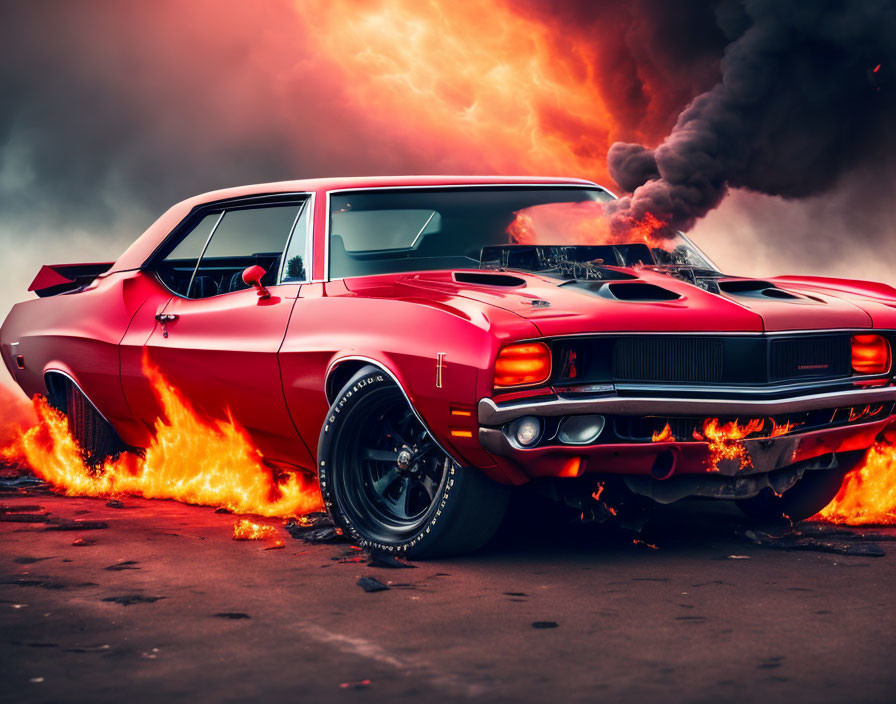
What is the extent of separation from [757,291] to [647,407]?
38.4 inches

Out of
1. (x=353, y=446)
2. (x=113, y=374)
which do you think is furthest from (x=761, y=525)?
(x=113, y=374)

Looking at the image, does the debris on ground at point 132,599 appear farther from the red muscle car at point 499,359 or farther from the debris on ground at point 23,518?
the debris on ground at point 23,518

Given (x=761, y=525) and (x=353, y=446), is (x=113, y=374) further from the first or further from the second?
(x=761, y=525)

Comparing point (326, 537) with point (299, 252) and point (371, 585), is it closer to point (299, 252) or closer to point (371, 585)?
point (371, 585)

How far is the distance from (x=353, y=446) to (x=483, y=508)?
630 millimetres

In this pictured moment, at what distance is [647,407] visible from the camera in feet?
13.5

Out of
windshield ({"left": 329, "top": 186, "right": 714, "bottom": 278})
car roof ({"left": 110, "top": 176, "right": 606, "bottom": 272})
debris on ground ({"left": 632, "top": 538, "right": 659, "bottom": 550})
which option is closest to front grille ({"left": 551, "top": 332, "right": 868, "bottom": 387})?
debris on ground ({"left": 632, "top": 538, "right": 659, "bottom": 550})

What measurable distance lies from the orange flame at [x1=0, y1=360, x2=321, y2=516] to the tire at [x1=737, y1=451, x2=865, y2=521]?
2.02 m

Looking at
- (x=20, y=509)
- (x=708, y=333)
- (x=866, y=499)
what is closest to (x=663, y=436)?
(x=708, y=333)

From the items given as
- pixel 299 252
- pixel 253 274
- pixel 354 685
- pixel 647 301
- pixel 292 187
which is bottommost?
pixel 354 685

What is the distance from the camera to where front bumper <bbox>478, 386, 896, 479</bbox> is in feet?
13.3

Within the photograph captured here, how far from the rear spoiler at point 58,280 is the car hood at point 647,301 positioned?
2.83 m

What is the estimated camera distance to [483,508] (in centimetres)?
438

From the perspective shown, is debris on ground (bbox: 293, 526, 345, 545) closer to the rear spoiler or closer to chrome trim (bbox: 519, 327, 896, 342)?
chrome trim (bbox: 519, 327, 896, 342)
